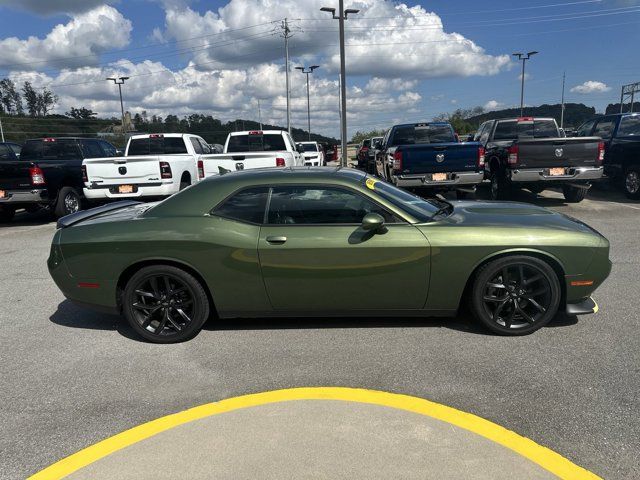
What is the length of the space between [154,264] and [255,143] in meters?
8.71

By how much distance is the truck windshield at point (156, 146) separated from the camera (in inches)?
473

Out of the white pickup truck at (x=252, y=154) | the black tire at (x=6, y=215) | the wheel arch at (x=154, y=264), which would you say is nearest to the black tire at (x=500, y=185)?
the white pickup truck at (x=252, y=154)

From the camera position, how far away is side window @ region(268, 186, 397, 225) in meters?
4.11

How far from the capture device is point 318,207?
417cm

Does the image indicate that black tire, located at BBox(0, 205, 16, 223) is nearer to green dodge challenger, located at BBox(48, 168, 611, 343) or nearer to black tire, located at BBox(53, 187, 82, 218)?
black tire, located at BBox(53, 187, 82, 218)

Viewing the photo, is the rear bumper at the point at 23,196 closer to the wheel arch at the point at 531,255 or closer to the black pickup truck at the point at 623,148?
the wheel arch at the point at 531,255

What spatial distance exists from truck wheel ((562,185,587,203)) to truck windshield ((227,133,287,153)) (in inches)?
274

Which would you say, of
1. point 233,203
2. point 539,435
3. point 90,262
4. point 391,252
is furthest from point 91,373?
point 539,435

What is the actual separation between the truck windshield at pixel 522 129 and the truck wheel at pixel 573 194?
215 cm

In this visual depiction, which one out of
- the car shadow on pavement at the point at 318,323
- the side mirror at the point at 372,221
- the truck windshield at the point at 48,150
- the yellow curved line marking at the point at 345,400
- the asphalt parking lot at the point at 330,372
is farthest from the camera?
the truck windshield at the point at 48,150

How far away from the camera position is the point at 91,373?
371 centimetres

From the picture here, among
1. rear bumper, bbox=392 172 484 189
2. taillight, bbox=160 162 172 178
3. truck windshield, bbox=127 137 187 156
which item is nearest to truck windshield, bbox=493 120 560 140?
rear bumper, bbox=392 172 484 189

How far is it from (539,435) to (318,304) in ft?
6.34

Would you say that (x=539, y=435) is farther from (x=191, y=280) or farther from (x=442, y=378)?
(x=191, y=280)
